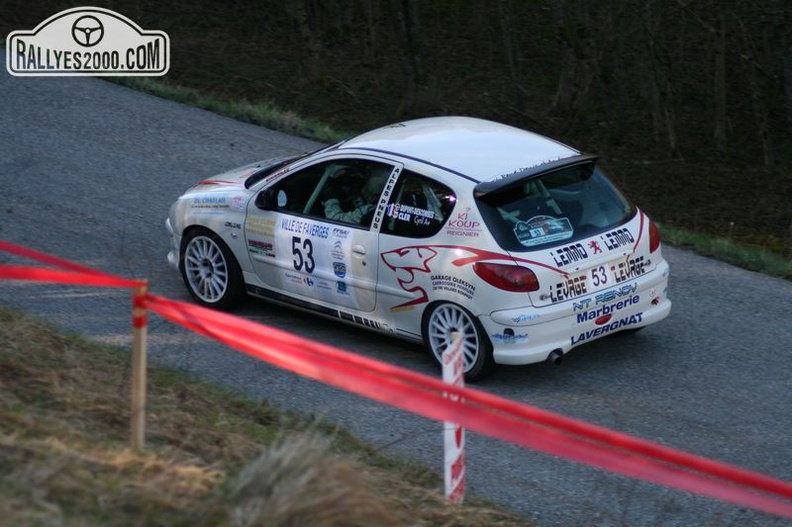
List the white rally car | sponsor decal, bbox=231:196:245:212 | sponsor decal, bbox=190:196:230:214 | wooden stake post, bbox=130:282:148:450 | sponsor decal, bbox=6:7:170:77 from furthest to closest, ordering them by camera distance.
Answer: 1. sponsor decal, bbox=6:7:170:77
2. sponsor decal, bbox=190:196:230:214
3. sponsor decal, bbox=231:196:245:212
4. the white rally car
5. wooden stake post, bbox=130:282:148:450

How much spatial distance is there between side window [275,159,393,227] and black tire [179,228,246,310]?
73cm

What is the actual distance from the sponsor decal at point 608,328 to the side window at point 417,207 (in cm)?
131

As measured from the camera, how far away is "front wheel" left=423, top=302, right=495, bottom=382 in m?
8.20

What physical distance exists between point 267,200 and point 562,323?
107 inches

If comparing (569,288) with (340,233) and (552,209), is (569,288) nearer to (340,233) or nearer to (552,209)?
(552,209)

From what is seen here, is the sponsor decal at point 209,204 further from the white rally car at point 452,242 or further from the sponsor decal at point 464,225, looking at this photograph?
the sponsor decal at point 464,225

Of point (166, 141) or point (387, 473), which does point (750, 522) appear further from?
point (166, 141)

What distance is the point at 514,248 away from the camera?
26.6 ft

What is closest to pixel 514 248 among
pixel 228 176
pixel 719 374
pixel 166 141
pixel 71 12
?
pixel 719 374

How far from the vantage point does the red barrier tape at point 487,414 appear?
14.6 feet

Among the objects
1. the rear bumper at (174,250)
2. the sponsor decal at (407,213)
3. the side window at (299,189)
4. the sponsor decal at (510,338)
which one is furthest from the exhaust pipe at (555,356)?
the rear bumper at (174,250)

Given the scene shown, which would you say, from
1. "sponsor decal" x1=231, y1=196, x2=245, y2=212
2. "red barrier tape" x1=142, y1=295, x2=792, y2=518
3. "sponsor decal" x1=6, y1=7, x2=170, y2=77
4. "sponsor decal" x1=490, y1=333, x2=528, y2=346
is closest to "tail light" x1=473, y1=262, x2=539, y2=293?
"sponsor decal" x1=490, y1=333, x2=528, y2=346

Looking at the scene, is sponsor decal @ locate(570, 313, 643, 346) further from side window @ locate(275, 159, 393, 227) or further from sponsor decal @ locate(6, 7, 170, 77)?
sponsor decal @ locate(6, 7, 170, 77)

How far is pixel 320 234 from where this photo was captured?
898cm
